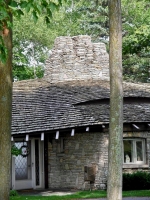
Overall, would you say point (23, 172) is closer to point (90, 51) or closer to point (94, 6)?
point (90, 51)

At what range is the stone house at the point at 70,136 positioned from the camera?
1689cm

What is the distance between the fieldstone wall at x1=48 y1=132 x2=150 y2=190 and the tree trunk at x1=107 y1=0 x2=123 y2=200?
782 cm

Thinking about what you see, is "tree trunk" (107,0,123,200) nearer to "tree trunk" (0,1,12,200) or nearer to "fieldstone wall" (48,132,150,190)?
"tree trunk" (0,1,12,200)

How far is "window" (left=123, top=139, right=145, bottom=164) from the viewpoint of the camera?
17.5 meters

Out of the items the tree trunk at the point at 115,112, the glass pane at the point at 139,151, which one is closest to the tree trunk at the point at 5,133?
the tree trunk at the point at 115,112

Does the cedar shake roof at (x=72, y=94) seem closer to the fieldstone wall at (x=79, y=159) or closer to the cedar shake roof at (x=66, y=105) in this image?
the cedar shake roof at (x=66, y=105)

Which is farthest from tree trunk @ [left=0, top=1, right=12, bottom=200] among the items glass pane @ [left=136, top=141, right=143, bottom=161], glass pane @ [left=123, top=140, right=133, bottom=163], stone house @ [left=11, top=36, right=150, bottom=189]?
glass pane @ [left=136, top=141, right=143, bottom=161]

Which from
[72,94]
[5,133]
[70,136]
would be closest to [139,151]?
[70,136]

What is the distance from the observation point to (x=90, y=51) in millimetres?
23750

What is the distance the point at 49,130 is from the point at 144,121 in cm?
397

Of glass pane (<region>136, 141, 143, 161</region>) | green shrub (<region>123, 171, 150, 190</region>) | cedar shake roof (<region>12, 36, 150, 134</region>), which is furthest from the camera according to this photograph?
glass pane (<region>136, 141, 143, 161</region>)

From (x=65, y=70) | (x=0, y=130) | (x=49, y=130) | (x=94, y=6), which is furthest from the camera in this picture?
(x=94, y=6)

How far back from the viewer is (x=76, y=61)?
23.3m

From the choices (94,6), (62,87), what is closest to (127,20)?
(94,6)
